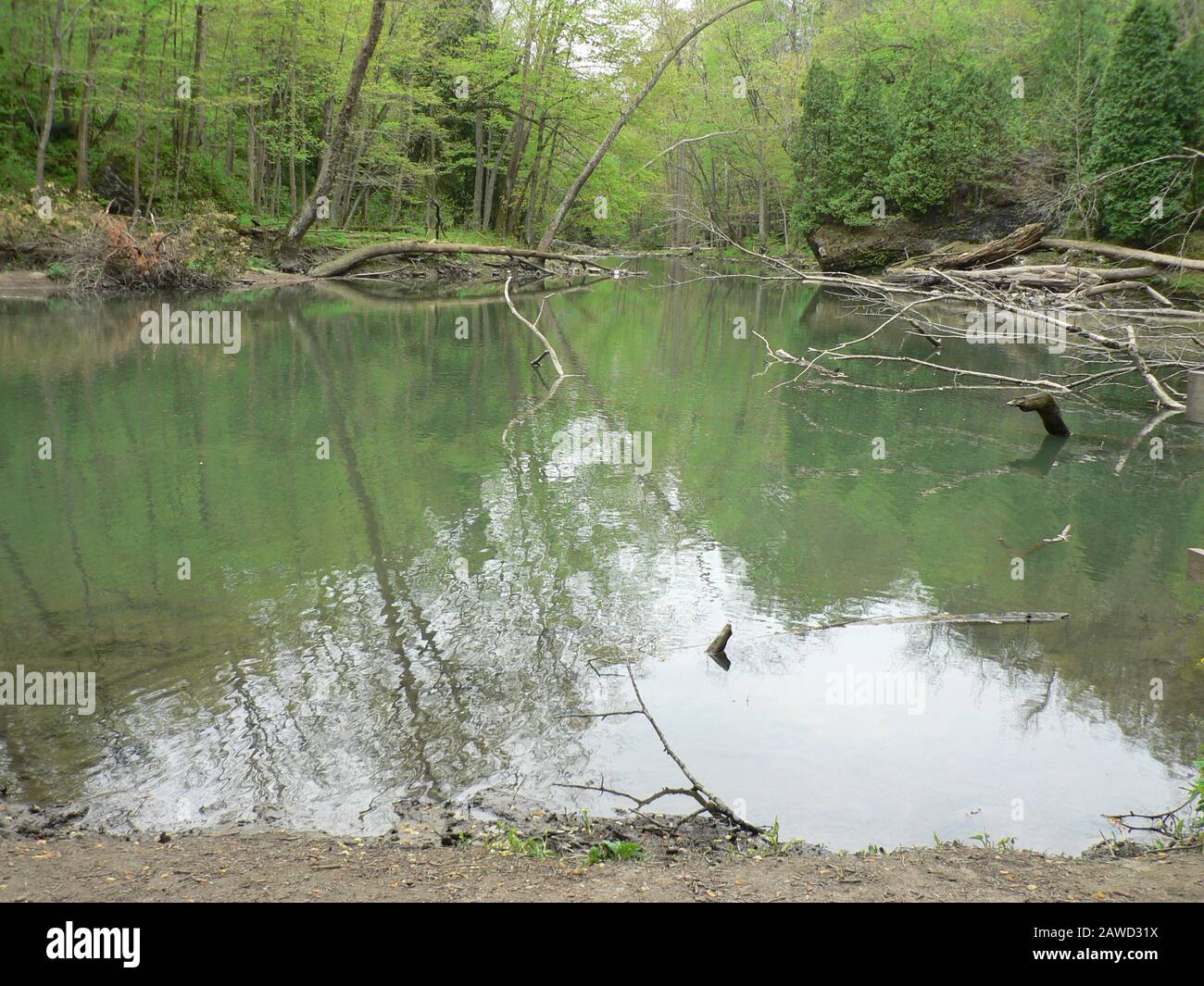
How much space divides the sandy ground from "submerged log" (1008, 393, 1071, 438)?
8085 millimetres

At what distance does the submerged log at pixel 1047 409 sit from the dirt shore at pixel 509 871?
8064 millimetres

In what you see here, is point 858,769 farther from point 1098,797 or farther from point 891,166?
point 891,166

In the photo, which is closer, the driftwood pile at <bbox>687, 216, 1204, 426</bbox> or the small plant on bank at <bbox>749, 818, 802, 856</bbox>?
the small plant on bank at <bbox>749, 818, 802, 856</bbox>

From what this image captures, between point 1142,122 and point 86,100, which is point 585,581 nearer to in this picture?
point 86,100

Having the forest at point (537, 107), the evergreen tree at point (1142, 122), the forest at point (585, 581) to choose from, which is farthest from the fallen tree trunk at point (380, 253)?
the evergreen tree at point (1142, 122)

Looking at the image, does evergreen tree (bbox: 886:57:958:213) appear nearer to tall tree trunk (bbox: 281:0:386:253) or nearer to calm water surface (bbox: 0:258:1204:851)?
tall tree trunk (bbox: 281:0:386:253)

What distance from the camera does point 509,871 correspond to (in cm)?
317

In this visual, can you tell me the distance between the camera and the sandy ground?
2.96m

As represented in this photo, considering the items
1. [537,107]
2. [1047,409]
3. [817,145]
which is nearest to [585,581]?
[1047,409]

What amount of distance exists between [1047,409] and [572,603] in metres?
7.39

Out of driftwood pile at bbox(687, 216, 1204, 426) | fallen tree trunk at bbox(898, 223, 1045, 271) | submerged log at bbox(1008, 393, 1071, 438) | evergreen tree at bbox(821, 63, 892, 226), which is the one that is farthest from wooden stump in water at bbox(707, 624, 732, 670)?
evergreen tree at bbox(821, 63, 892, 226)

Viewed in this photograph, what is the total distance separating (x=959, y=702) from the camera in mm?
5148

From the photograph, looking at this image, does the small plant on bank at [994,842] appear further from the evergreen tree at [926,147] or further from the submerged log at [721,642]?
the evergreen tree at [926,147]

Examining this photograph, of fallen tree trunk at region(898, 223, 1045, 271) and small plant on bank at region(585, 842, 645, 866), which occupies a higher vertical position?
fallen tree trunk at region(898, 223, 1045, 271)
